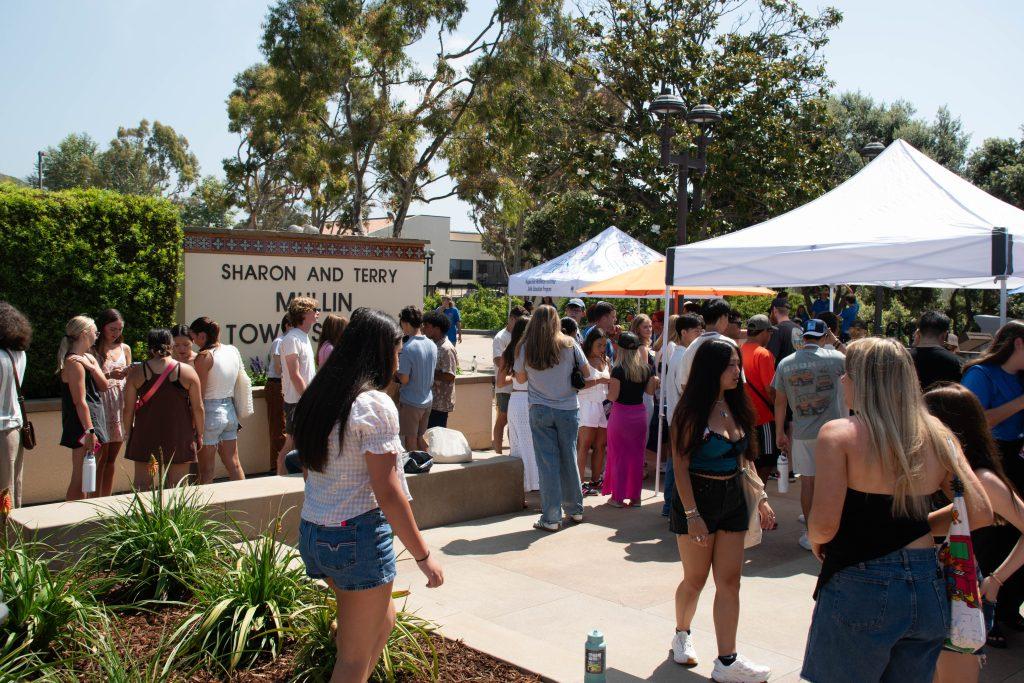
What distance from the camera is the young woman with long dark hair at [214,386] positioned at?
743 centimetres

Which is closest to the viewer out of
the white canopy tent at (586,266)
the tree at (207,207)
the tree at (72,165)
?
the white canopy tent at (586,266)

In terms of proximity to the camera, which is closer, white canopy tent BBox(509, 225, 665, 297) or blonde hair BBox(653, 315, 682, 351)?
blonde hair BBox(653, 315, 682, 351)

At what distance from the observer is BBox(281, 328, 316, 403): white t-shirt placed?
7.86m

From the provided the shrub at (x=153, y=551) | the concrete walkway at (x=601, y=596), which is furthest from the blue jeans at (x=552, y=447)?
the shrub at (x=153, y=551)

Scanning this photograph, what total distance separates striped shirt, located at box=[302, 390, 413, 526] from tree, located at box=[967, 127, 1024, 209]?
2842cm

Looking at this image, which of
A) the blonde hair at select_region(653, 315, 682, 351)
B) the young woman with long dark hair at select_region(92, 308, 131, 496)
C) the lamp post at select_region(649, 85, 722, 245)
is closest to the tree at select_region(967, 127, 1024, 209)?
the lamp post at select_region(649, 85, 722, 245)

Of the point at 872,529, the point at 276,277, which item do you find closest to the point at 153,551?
the point at 872,529

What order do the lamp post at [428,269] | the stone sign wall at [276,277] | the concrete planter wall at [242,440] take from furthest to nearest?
the lamp post at [428,269], the stone sign wall at [276,277], the concrete planter wall at [242,440]

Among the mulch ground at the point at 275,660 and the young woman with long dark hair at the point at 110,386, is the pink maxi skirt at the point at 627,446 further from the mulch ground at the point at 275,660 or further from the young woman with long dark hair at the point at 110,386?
the young woman with long dark hair at the point at 110,386

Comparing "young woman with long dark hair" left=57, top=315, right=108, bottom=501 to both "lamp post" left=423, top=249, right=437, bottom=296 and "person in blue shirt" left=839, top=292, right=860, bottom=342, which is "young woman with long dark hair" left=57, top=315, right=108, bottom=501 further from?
"lamp post" left=423, top=249, right=437, bottom=296

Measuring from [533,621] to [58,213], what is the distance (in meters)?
6.41

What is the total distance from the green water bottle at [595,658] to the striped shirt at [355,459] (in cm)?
108

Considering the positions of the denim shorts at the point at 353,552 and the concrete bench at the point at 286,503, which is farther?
the concrete bench at the point at 286,503

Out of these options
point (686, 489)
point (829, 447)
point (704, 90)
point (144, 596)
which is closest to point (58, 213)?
point (144, 596)
